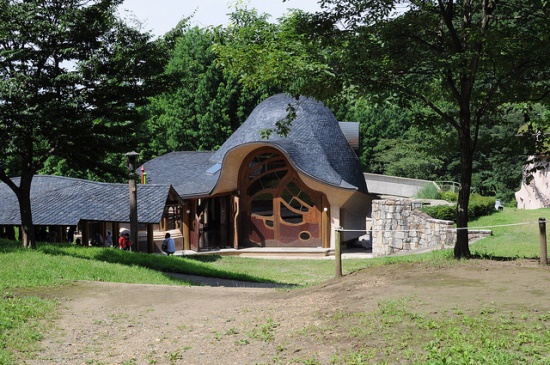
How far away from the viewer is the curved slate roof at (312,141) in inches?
1118

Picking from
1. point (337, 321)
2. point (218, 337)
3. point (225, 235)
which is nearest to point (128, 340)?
point (218, 337)

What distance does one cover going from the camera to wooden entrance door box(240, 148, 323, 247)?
96.1 feet

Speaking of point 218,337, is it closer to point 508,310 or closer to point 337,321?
point 337,321

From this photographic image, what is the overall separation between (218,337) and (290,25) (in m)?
7.99

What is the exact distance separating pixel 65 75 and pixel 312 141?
1630 cm

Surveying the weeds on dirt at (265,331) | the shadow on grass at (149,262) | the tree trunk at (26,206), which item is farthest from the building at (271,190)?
the weeds on dirt at (265,331)

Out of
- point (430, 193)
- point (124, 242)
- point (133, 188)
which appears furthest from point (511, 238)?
point (124, 242)

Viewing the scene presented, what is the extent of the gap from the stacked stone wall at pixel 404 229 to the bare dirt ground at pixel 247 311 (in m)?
12.2

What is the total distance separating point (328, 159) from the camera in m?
29.6

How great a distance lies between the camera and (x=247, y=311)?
957 cm

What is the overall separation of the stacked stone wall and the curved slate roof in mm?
3291

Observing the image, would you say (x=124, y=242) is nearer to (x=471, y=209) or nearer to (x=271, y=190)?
(x=271, y=190)

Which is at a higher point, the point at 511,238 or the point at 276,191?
the point at 276,191

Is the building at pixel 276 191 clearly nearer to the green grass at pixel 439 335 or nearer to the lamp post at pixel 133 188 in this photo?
the lamp post at pixel 133 188
